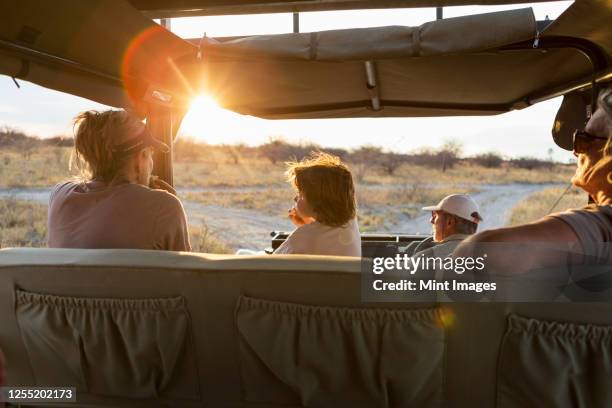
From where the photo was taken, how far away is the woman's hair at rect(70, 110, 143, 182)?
6.16ft

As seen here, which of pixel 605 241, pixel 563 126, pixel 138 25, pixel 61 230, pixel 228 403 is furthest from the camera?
pixel 563 126

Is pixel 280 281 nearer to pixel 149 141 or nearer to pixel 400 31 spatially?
pixel 149 141

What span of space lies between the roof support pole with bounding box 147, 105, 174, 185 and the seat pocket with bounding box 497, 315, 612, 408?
2.56 m

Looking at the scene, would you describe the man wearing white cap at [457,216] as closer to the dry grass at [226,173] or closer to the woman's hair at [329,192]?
the woman's hair at [329,192]

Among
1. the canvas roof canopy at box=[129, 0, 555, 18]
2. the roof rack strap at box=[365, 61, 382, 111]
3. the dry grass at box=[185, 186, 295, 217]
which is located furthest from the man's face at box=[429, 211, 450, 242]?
the dry grass at box=[185, 186, 295, 217]

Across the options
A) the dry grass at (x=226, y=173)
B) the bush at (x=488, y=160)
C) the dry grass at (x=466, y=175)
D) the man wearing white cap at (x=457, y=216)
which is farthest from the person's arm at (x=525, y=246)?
the bush at (x=488, y=160)

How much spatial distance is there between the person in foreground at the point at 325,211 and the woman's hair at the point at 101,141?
71cm

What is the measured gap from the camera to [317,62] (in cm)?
264

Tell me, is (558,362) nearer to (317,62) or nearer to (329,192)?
(329,192)

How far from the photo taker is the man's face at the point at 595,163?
4.36 ft

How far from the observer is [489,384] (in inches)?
46.1

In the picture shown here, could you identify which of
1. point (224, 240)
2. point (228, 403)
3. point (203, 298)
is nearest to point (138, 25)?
point (203, 298)

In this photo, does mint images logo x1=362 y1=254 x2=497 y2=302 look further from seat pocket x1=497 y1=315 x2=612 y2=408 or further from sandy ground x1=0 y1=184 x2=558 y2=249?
sandy ground x1=0 y1=184 x2=558 y2=249

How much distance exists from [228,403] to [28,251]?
682 millimetres
